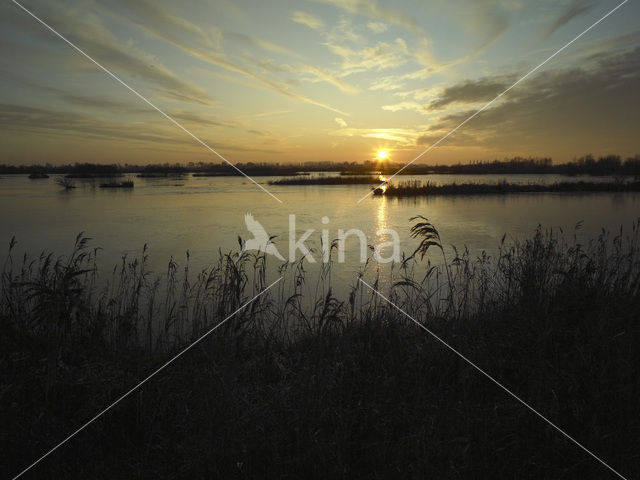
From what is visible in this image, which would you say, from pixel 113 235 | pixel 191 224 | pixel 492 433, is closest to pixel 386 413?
pixel 492 433

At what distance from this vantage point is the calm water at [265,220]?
11.1 m

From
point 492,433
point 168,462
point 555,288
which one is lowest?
point 168,462

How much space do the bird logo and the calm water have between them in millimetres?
310

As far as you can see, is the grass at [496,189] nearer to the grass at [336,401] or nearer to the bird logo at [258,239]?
the bird logo at [258,239]

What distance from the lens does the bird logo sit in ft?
34.4

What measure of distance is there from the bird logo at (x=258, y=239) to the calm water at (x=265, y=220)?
12.2 inches

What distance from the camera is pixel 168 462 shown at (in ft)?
8.89

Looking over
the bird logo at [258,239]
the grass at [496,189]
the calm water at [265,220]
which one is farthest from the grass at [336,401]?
the grass at [496,189]

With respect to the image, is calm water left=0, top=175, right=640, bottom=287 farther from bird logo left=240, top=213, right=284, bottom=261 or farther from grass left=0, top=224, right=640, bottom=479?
grass left=0, top=224, right=640, bottom=479

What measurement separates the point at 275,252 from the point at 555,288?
6.80 metres

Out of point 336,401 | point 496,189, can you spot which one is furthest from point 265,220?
point 496,189

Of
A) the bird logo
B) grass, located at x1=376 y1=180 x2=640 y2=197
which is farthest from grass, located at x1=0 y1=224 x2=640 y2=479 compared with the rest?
grass, located at x1=376 y1=180 x2=640 y2=197

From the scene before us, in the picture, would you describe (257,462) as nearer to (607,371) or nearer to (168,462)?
(168,462)

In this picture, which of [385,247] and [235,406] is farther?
[385,247]
